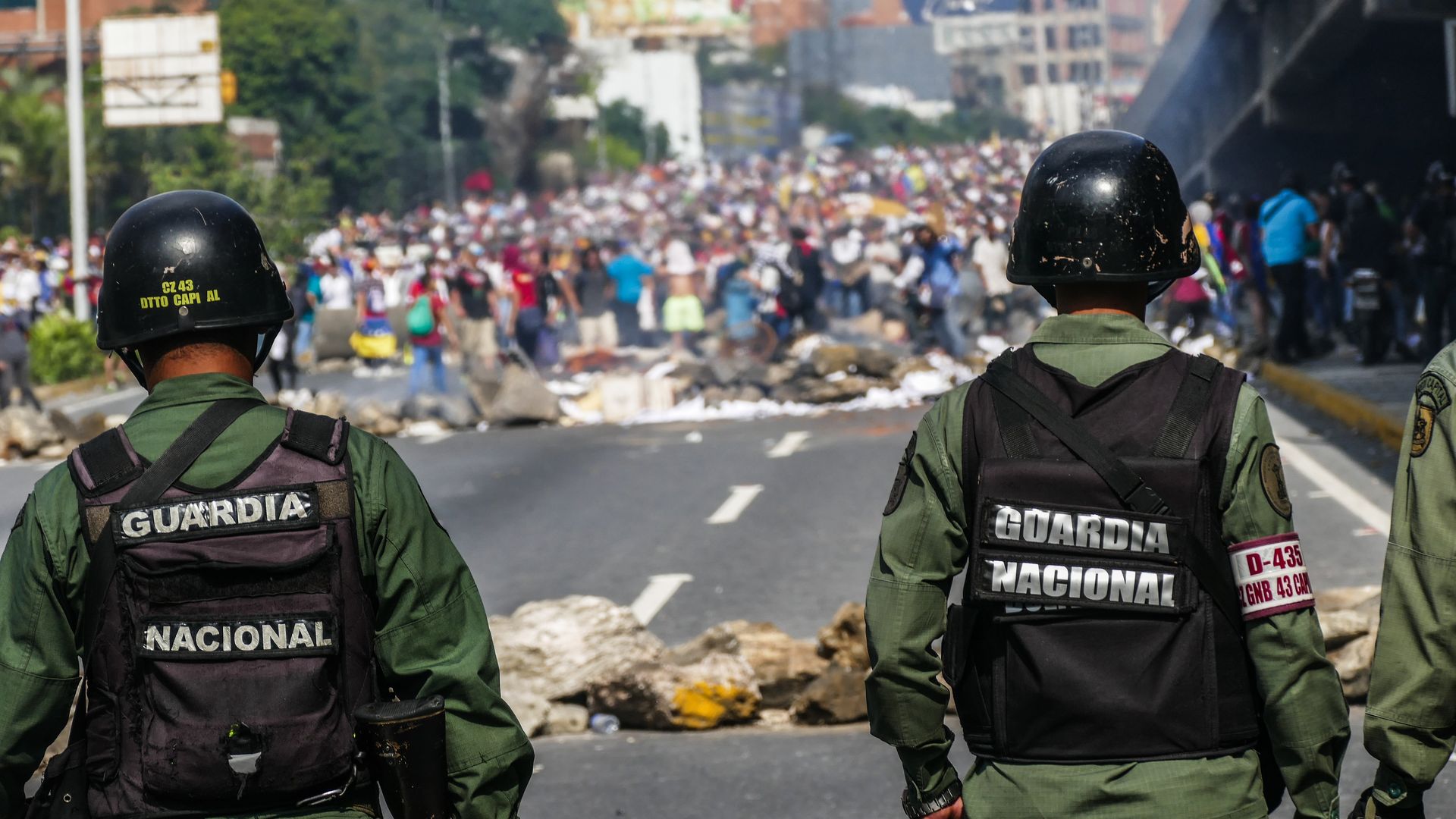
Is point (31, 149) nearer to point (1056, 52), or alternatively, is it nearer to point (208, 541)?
point (208, 541)

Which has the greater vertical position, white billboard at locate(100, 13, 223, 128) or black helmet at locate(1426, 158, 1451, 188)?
white billboard at locate(100, 13, 223, 128)

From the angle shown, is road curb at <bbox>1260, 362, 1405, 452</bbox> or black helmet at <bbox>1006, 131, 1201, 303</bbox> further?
road curb at <bbox>1260, 362, 1405, 452</bbox>

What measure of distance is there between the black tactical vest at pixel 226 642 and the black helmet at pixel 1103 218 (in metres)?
1.09

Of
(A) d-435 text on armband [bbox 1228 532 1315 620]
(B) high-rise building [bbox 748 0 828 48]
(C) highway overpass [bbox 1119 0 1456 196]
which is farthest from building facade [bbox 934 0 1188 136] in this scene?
(A) d-435 text on armband [bbox 1228 532 1315 620]

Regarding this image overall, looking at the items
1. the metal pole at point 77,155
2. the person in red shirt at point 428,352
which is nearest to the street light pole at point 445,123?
the metal pole at point 77,155

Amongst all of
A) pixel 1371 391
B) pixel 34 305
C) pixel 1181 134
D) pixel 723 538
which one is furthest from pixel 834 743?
pixel 1181 134

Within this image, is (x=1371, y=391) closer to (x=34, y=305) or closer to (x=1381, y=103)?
(x=1381, y=103)

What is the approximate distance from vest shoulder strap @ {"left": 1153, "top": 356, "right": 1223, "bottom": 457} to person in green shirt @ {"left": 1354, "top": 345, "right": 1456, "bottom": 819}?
1.10 ft

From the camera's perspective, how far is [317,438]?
270 cm

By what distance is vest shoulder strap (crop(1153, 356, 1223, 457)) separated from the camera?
2.71 m

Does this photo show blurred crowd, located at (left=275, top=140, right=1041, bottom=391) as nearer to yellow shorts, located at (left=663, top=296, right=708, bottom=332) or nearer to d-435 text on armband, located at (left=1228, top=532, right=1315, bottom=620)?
yellow shorts, located at (left=663, top=296, right=708, bottom=332)

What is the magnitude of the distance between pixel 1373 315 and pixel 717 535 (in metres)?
9.20

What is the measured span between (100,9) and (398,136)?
1603cm

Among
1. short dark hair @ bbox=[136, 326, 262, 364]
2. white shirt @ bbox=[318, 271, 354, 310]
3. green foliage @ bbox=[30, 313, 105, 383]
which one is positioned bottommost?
green foliage @ bbox=[30, 313, 105, 383]
